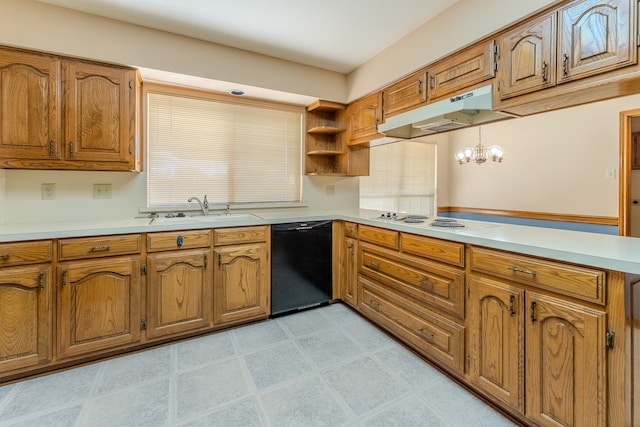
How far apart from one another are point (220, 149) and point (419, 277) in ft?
7.18

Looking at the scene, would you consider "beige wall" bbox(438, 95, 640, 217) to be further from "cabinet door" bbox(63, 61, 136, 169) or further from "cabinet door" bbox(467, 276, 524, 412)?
"cabinet door" bbox(63, 61, 136, 169)

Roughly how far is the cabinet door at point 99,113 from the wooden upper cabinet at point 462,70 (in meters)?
2.31

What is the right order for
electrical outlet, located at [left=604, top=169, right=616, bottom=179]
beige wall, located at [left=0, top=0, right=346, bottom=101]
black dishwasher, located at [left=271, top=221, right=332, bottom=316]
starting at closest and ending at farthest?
beige wall, located at [left=0, top=0, right=346, bottom=101], black dishwasher, located at [left=271, top=221, right=332, bottom=316], electrical outlet, located at [left=604, top=169, right=616, bottom=179]

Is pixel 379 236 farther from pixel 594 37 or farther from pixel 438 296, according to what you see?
pixel 594 37

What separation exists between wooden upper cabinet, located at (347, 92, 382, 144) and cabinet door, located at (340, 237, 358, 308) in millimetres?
1061

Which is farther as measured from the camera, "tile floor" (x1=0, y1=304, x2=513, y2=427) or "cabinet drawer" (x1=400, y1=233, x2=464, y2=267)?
"cabinet drawer" (x1=400, y1=233, x2=464, y2=267)

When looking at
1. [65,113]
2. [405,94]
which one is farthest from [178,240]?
[405,94]

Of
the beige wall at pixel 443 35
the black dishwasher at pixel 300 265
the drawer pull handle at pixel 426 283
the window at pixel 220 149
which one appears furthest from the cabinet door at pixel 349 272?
the beige wall at pixel 443 35

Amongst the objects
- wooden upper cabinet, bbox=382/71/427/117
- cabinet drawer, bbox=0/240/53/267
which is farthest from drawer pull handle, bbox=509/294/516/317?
cabinet drawer, bbox=0/240/53/267

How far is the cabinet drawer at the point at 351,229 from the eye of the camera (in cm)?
266

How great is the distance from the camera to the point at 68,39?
6.57ft

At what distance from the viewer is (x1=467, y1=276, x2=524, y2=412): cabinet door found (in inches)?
55.5

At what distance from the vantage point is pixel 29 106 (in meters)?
1.92

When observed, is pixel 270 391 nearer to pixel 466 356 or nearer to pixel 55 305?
pixel 466 356
